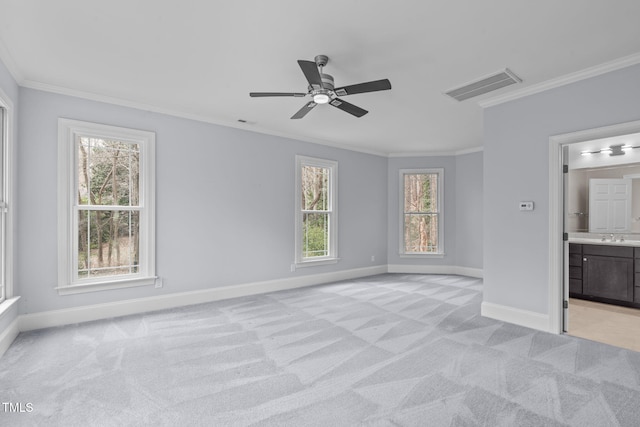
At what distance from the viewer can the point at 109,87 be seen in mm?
3582

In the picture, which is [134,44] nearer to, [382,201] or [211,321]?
[211,321]

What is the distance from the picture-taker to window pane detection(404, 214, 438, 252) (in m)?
7.07

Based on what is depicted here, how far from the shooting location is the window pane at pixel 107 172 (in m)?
3.81

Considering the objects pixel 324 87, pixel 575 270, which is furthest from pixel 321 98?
pixel 575 270

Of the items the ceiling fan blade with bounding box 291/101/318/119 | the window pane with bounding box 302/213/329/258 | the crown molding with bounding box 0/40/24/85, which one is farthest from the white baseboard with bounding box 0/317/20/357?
the window pane with bounding box 302/213/329/258

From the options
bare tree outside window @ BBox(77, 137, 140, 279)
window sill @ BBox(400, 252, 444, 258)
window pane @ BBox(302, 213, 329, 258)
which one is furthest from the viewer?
window sill @ BBox(400, 252, 444, 258)

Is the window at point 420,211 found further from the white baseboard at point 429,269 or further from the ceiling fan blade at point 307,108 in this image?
the ceiling fan blade at point 307,108

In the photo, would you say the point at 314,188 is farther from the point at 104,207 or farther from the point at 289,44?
the point at 289,44

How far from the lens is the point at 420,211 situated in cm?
710

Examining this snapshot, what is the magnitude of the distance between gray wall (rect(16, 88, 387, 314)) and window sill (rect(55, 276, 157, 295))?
0.06 metres

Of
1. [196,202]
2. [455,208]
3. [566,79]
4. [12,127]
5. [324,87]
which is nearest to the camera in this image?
[324,87]

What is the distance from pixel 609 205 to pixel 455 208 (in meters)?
2.47

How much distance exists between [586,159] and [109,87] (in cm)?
669

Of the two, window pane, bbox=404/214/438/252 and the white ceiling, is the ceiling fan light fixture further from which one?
window pane, bbox=404/214/438/252
